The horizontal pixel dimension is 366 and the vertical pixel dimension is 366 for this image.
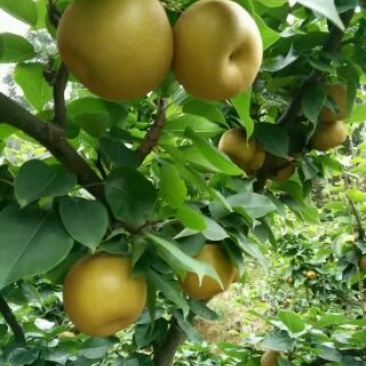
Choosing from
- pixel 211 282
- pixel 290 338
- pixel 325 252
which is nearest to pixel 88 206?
pixel 211 282

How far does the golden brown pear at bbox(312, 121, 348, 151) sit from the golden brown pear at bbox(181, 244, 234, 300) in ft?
1.23

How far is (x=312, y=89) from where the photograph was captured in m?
1.11

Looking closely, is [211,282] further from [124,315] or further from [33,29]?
[33,29]

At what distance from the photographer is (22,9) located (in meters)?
0.75

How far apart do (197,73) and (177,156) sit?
0.29 metres

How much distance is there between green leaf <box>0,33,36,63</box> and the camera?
0.77m

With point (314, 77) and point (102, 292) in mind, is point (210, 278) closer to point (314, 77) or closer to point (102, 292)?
point (102, 292)

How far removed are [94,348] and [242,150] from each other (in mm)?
496

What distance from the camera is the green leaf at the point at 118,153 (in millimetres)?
812

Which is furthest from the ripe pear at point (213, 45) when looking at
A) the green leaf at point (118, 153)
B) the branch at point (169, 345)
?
the branch at point (169, 345)

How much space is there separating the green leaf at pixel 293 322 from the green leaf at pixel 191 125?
1.77 ft

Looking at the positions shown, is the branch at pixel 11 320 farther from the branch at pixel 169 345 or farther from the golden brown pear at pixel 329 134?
the golden brown pear at pixel 329 134

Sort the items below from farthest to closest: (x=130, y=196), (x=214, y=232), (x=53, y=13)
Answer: (x=214, y=232) < (x=130, y=196) < (x=53, y=13)

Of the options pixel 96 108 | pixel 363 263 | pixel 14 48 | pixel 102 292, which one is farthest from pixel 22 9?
pixel 363 263
